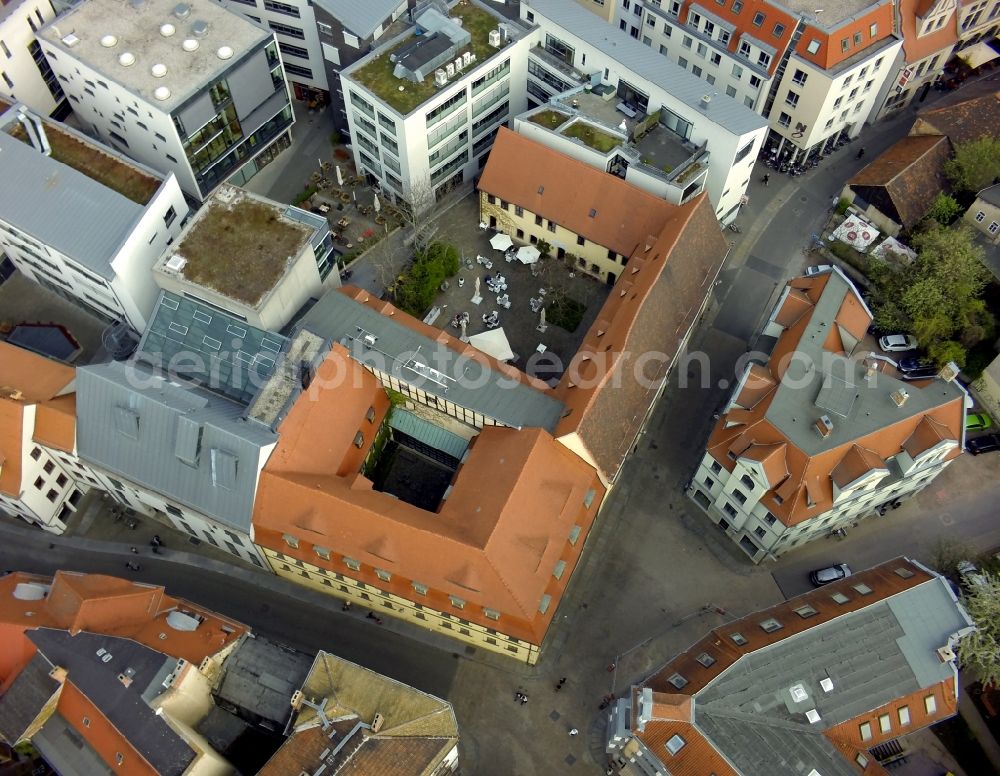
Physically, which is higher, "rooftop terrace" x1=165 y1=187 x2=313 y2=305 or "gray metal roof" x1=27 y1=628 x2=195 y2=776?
"rooftop terrace" x1=165 y1=187 x2=313 y2=305

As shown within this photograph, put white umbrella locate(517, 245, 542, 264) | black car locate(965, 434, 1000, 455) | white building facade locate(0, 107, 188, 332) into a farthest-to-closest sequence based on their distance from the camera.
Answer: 1. white umbrella locate(517, 245, 542, 264)
2. black car locate(965, 434, 1000, 455)
3. white building facade locate(0, 107, 188, 332)

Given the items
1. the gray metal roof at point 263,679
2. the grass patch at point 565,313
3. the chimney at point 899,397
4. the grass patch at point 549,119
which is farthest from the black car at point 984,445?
the gray metal roof at point 263,679

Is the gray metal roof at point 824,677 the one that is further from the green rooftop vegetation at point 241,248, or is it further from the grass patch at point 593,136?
the grass patch at point 593,136

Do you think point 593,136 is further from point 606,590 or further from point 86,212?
point 86,212

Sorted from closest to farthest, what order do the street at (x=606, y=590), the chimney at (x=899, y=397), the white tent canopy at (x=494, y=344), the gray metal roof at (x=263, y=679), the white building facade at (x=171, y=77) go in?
1. the gray metal roof at (x=263, y=679)
2. the chimney at (x=899, y=397)
3. the street at (x=606, y=590)
4. the white tent canopy at (x=494, y=344)
5. the white building facade at (x=171, y=77)

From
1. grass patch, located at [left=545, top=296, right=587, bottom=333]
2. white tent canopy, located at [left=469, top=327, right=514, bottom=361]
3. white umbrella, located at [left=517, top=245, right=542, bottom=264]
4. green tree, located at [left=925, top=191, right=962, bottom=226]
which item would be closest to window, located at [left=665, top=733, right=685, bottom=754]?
white tent canopy, located at [left=469, top=327, right=514, bottom=361]

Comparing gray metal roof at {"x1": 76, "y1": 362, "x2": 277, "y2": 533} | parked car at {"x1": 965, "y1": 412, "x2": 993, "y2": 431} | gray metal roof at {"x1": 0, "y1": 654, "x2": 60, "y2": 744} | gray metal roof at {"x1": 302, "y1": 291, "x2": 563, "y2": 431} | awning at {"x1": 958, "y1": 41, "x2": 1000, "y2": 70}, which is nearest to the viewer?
gray metal roof at {"x1": 0, "y1": 654, "x2": 60, "y2": 744}

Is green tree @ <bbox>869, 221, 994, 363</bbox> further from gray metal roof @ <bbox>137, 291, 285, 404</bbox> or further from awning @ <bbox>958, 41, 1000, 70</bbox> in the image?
gray metal roof @ <bbox>137, 291, 285, 404</bbox>

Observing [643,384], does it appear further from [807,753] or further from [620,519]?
[807,753]

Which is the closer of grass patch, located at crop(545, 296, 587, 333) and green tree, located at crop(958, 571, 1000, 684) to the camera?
green tree, located at crop(958, 571, 1000, 684)
